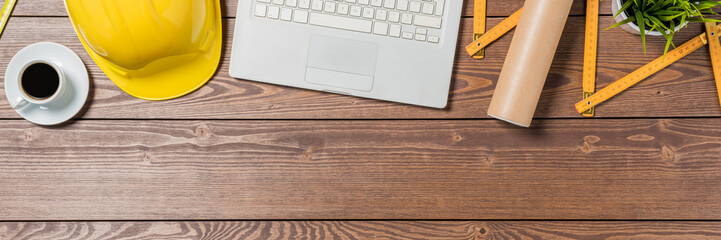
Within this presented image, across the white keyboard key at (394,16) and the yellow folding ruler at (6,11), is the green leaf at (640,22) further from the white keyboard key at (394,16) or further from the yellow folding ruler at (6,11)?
the yellow folding ruler at (6,11)

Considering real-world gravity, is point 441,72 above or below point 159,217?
above

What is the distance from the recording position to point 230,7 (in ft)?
2.64

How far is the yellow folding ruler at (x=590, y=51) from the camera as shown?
0.80 m

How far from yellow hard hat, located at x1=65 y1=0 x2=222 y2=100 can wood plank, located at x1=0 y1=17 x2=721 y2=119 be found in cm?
3

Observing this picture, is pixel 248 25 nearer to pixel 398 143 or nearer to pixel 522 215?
pixel 398 143

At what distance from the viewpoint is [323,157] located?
0.81 metres

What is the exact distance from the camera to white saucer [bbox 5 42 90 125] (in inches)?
30.5

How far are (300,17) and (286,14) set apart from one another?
23mm

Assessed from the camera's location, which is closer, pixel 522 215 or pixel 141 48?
pixel 141 48

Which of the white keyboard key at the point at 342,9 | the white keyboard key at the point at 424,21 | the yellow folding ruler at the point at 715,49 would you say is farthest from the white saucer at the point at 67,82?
the yellow folding ruler at the point at 715,49

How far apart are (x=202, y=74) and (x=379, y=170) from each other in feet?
1.07

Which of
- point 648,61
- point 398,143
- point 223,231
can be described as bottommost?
point 223,231

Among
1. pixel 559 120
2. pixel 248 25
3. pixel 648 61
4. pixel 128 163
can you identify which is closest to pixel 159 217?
pixel 128 163

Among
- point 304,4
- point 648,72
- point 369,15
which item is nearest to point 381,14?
point 369,15
